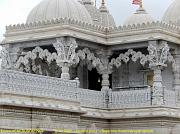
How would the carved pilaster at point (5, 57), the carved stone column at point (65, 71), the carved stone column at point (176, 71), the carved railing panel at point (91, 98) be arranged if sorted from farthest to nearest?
the carved stone column at point (176, 71) → the carved pilaster at point (5, 57) → the carved railing panel at point (91, 98) → the carved stone column at point (65, 71)

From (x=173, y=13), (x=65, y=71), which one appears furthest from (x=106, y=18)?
(x=65, y=71)

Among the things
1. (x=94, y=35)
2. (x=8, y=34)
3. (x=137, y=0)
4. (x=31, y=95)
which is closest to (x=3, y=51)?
(x=8, y=34)

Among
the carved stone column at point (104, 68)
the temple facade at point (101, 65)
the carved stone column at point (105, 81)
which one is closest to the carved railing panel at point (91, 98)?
the temple facade at point (101, 65)

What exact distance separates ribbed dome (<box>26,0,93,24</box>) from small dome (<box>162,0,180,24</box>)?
4.47m

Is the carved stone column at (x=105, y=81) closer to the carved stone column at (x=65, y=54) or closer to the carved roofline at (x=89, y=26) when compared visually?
the carved roofline at (x=89, y=26)

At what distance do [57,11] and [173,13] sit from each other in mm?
5992

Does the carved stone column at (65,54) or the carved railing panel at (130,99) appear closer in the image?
the carved stone column at (65,54)

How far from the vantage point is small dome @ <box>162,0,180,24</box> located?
28.5 m

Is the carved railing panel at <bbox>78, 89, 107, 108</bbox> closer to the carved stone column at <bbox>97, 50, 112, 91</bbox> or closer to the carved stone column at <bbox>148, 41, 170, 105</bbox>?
the carved stone column at <bbox>97, 50, 112, 91</bbox>

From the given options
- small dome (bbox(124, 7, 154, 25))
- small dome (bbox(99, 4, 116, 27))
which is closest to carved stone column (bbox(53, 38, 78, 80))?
small dome (bbox(124, 7, 154, 25))

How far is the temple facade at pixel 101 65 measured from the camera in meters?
24.2

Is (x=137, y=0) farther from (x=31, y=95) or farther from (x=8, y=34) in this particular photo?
(x=31, y=95)

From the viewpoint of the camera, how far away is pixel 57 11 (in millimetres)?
25266

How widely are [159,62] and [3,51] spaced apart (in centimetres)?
602
